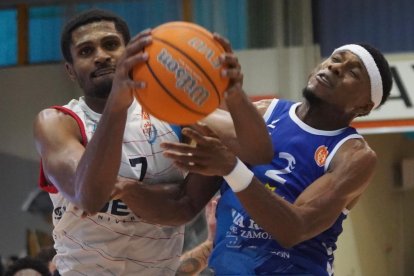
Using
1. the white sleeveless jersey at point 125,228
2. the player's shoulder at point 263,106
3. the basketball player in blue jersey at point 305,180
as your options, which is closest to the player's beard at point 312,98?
the basketball player in blue jersey at point 305,180

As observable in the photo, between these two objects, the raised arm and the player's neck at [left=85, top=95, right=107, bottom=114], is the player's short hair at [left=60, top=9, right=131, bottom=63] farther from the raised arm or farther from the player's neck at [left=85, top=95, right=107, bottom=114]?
the raised arm

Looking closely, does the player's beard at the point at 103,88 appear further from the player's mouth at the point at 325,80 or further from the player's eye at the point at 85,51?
the player's mouth at the point at 325,80

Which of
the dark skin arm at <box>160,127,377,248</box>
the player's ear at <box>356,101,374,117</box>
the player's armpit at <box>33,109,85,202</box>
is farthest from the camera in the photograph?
the player's ear at <box>356,101,374,117</box>

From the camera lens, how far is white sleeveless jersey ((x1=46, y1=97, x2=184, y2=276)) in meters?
2.88

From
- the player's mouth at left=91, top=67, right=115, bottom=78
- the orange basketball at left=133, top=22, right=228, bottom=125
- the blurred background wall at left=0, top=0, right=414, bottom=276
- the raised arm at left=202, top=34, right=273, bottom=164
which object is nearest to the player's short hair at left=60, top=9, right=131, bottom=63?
the player's mouth at left=91, top=67, right=115, bottom=78

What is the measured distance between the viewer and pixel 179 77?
234 cm

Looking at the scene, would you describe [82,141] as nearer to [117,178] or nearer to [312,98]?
[117,178]

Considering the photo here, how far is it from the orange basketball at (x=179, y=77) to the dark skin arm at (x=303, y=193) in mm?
162

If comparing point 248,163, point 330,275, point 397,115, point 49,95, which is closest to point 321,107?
point 248,163

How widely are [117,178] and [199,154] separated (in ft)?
1.14

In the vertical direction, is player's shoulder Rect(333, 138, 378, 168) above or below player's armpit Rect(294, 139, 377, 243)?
above

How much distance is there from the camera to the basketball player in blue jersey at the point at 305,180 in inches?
110

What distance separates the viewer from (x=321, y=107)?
10.6 ft

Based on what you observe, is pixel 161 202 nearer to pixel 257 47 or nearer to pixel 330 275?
pixel 330 275
